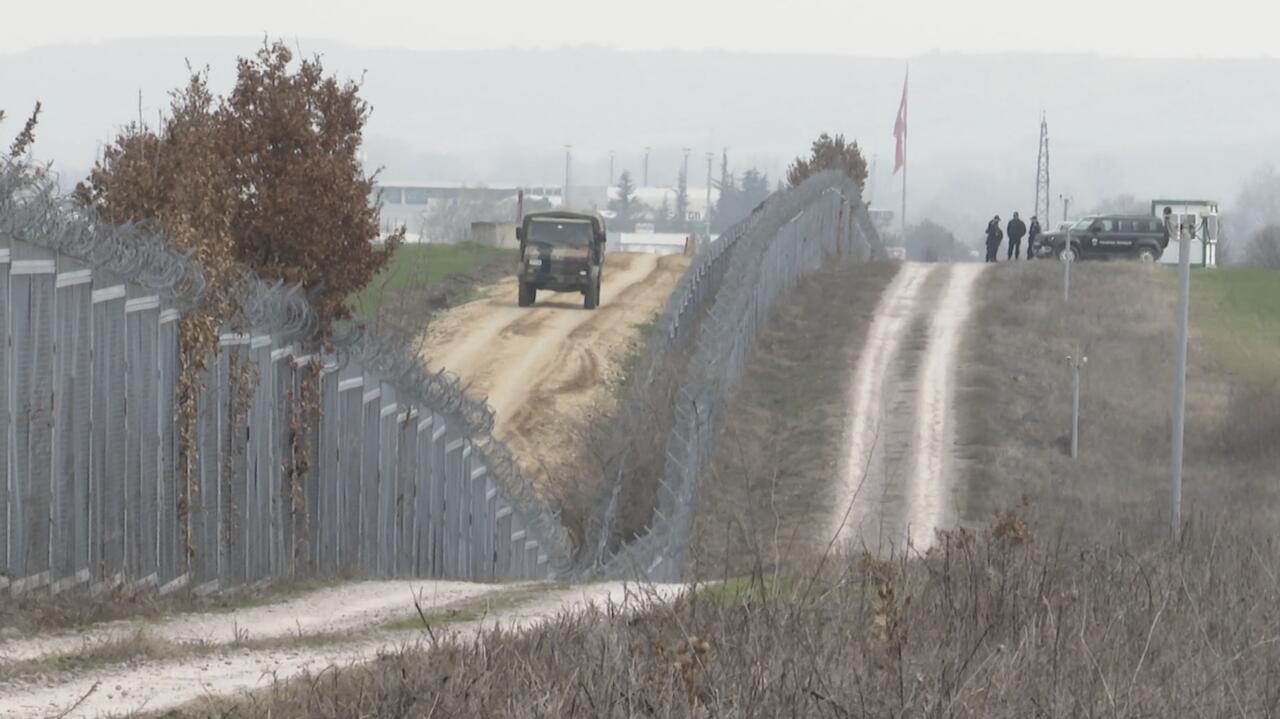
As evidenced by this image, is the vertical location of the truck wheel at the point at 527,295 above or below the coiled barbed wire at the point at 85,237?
below

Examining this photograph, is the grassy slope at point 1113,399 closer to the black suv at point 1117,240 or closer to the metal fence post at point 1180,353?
the metal fence post at point 1180,353

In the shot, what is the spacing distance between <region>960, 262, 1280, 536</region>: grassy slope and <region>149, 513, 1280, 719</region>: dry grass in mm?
16717

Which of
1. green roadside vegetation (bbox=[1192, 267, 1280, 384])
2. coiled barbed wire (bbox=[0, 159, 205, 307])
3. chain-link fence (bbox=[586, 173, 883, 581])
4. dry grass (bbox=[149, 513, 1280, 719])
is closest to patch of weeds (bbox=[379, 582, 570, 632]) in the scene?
chain-link fence (bbox=[586, 173, 883, 581])

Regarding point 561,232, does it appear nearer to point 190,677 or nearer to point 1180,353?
point 1180,353

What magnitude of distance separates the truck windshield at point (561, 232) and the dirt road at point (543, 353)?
1765mm

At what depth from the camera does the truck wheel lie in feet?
162

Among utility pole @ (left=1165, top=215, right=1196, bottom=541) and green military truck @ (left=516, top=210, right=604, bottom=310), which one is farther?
green military truck @ (left=516, top=210, right=604, bottom=310)

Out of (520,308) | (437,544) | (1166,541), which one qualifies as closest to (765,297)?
(520,308)

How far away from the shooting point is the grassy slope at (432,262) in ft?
173

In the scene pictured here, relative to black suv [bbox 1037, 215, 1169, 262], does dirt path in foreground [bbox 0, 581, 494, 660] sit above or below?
below

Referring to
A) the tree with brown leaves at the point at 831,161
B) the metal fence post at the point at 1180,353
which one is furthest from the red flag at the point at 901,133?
the metal fence post at the point at 1180,353

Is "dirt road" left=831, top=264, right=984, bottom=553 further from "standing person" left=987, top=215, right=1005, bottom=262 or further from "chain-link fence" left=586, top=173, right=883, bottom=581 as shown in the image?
"standing person" left=987, top=215, right=1005, bottom=262

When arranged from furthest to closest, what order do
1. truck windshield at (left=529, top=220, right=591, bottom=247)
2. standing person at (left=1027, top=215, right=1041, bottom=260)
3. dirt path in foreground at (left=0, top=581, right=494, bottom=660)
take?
standing person at (left=1027, top=215, right=1041, bottom=260), truck windshield at (left=529, top=220, right=591, bottom=247), dirt path in foreground at (left=0, top=581, right=494, bottom=660)

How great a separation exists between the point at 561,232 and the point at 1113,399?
13708mm
